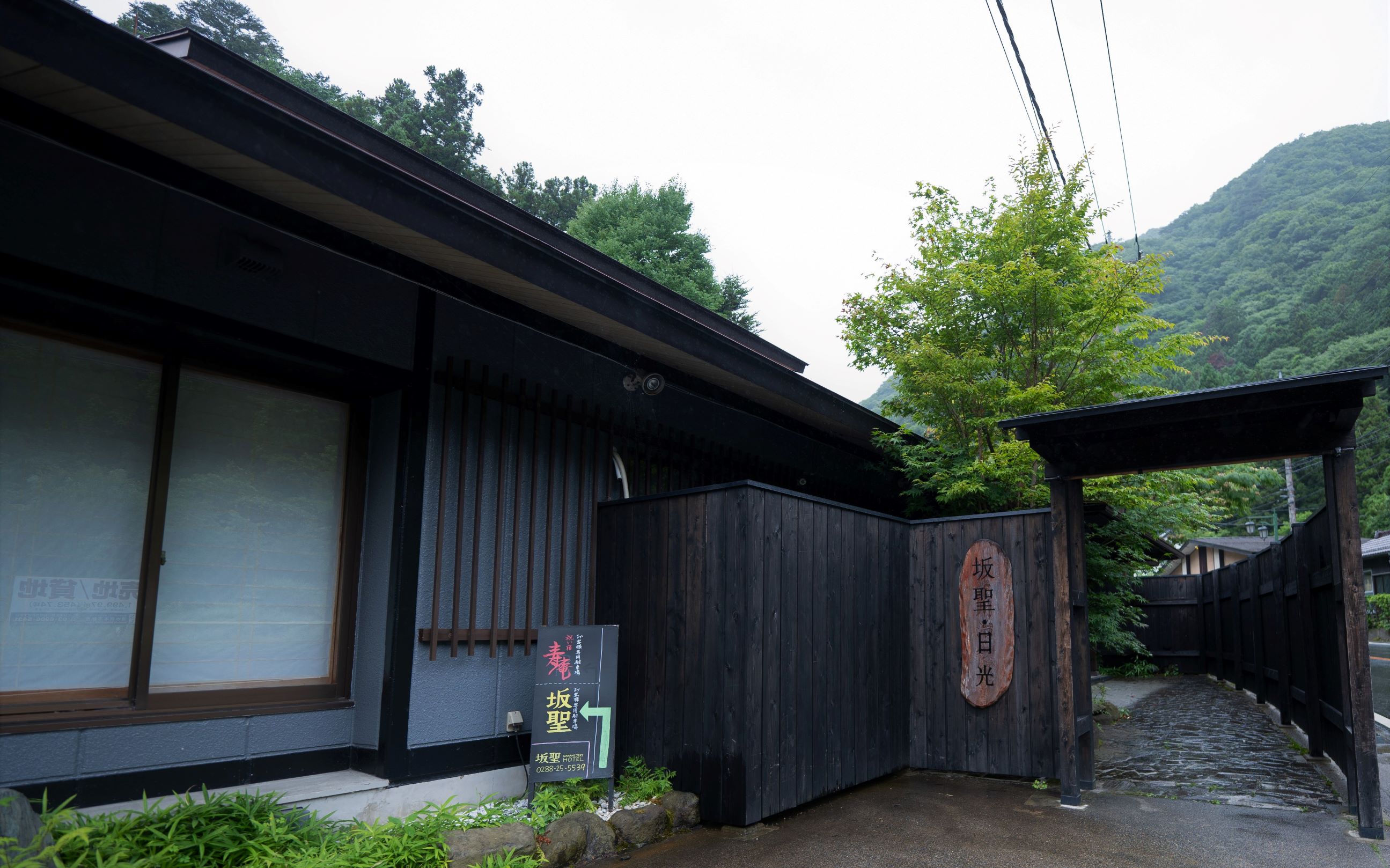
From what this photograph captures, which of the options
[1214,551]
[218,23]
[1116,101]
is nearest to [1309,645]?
[1116,101]

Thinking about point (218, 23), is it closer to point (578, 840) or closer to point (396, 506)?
point (396, 506)

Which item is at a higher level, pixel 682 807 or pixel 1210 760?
pixel 682 807

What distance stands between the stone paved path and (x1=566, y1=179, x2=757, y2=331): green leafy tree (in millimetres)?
21212

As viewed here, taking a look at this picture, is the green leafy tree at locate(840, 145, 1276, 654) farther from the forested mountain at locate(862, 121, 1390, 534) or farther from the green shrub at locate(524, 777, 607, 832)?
the forested mountain at locate(862, 121, 1390, 534)

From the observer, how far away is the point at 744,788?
15.1 feet

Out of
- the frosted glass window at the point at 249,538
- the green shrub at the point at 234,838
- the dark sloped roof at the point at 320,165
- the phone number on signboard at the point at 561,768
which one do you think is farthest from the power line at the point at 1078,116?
the green shrub at the point at 234,838

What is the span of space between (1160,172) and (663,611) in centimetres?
6709

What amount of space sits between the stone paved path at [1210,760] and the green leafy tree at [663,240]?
69.6 ft

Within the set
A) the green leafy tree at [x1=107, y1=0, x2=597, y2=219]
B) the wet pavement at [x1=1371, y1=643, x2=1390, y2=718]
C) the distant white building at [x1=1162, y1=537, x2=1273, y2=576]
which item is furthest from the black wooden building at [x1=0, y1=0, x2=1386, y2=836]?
the green leafy tree at [x1=107, y1=0, x2=597, y2=219]

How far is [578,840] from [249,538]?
2255mm

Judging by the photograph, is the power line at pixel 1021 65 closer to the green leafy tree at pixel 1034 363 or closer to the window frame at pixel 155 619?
the green leafy tree at pixel 1034 363

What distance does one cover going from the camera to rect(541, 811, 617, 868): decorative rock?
3.95 metres

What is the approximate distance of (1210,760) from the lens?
674 centimetres

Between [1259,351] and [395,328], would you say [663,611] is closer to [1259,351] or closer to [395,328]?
[395,328]
